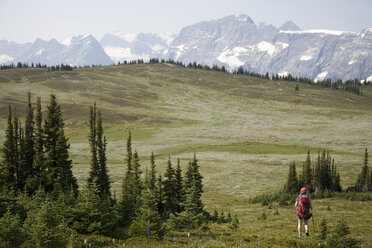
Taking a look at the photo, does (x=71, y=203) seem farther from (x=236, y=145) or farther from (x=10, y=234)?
(x=236, y=145)

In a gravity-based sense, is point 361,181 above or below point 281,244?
below

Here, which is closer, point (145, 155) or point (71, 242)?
point (71, 242)

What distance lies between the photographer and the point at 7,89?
188 meters

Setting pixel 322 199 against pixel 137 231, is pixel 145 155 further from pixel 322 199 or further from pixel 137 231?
pixel 137 231

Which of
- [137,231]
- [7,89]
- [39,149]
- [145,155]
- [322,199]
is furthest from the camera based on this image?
[7,89]

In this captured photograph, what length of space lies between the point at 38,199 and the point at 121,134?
322 feet

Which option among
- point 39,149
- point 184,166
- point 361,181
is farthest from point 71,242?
point 184,166

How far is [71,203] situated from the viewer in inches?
979

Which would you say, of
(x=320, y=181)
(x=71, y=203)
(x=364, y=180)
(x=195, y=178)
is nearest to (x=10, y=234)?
(x=71, y=203)

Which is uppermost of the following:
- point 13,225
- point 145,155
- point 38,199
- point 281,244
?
point 13,225

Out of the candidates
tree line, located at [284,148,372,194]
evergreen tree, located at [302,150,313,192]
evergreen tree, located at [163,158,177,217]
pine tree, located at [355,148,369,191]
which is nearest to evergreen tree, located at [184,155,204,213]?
evergreen tree, located at [163,158,177,217]

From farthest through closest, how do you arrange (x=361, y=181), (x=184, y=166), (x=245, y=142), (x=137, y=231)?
1. (x=245, y=142)
2. (x=184, y=166)
3. (x=361, y=181)
4. (x=137, y=231)

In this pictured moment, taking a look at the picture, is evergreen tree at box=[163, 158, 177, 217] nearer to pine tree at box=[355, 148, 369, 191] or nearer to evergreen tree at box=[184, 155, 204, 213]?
evergreen tree at box=[184, 155, 204, 213]

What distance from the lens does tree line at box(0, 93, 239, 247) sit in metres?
16.7
